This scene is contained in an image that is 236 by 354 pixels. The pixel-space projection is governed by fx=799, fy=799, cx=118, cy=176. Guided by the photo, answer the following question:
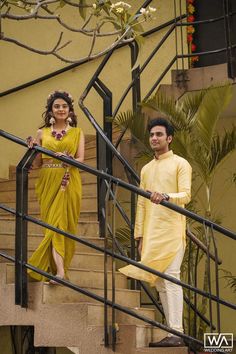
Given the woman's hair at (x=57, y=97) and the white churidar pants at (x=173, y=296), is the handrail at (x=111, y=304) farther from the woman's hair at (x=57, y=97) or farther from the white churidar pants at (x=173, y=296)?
the woman's hair at (x=57, y=97)

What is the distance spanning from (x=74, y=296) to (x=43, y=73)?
4.32 meters

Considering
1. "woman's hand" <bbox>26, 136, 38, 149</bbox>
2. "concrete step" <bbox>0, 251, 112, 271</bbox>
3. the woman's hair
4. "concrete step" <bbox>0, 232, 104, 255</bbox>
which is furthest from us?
"concrete step" <bbox>0, 232, 104, 255</bbox>

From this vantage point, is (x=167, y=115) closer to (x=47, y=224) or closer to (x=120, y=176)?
(x=120, y=176)

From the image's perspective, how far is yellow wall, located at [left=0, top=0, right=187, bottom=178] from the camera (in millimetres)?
9016

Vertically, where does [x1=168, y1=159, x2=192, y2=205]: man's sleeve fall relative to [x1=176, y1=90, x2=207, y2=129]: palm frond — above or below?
below

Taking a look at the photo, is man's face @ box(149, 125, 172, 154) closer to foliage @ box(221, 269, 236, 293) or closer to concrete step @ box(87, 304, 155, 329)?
concrete step @ box(87, 304, 155, 329)

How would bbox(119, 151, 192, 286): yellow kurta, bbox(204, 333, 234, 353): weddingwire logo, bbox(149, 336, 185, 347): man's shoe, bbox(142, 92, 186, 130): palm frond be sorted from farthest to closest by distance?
bbox(142, 92, 186, 130): palm frond, bbox(119, 151, 192, 286): yellow kurta, bbox(149, 336, 185, 347): man's shoe, bbox(204, 333, 234, 353): weddingwire logo

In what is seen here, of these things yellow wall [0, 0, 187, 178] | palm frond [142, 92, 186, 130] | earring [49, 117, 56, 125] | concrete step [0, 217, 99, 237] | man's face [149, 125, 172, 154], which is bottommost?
concrete step [0, 217, 99, 237]

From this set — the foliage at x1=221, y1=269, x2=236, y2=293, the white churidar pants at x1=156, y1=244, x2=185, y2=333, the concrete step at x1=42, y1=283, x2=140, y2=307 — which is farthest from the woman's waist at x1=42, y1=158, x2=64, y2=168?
the foliage at x1=221, y1=269, x2=236, y2=293

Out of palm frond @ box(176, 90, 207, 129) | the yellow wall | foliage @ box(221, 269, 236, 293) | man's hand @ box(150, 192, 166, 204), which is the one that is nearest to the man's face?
man's hand @ box(150, 192, 166, 204)

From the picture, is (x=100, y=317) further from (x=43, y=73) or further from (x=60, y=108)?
(x=43, y=73)

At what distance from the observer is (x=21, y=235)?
5.34 meters

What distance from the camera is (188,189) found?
5.15 m

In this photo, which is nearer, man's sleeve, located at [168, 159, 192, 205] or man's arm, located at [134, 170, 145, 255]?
man's sleeve, located at [168, 159, 192, 205]
